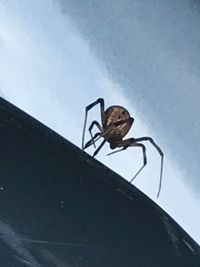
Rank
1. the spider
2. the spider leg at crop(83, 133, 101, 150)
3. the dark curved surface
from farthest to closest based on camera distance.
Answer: the spider < the spider leg at crop(83, 133, 101, 150) < the dark curved surface

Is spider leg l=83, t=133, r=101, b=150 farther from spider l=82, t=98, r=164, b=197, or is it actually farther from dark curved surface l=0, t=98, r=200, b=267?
dark curved surface l=0, t=98, r=200, b=267

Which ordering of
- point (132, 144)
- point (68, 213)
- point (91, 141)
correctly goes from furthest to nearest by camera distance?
1. point (132, 144)
2. point (91, 141)
3. point (68, 213)

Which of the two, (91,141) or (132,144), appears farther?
(132,144)

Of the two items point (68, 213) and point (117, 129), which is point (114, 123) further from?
point (68, 213)

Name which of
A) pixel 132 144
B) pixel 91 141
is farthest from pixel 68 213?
pixel 132 144

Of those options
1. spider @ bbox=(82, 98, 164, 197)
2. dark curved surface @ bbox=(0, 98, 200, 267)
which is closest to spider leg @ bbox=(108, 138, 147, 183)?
spider @ bbox=(82, 98, 164, 197)

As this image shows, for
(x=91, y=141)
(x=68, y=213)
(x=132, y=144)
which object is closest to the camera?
(x=68, y=213)

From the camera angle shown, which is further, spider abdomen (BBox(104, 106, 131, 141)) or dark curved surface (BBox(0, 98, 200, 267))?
spider abdomen (BBox(104, 106, 131, 141))

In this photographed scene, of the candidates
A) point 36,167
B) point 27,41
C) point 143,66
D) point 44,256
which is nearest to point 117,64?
point 143,66

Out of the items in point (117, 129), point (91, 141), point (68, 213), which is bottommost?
point (68, 213)
